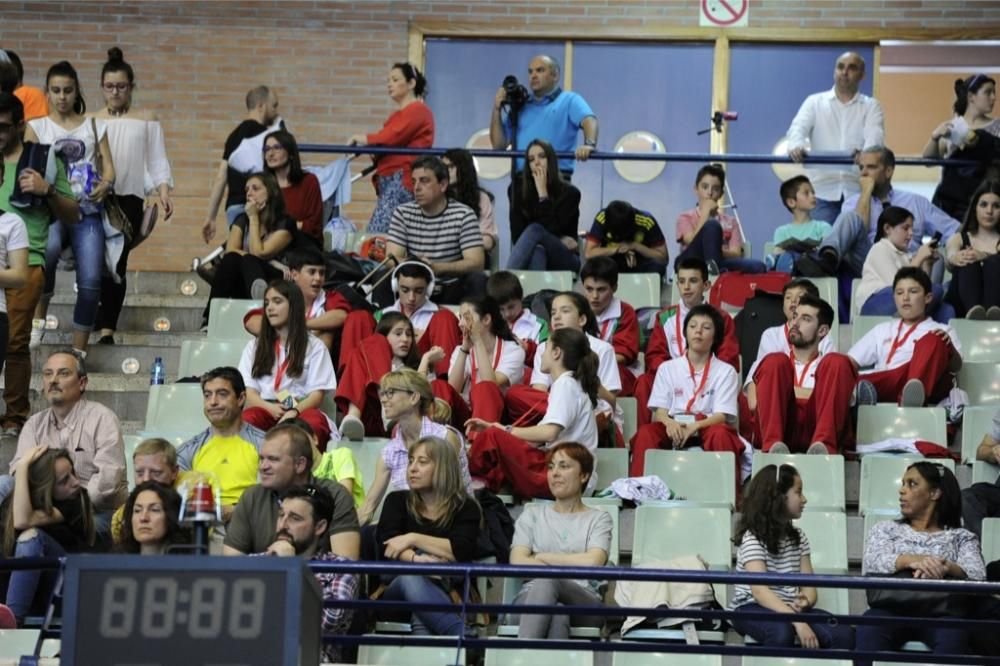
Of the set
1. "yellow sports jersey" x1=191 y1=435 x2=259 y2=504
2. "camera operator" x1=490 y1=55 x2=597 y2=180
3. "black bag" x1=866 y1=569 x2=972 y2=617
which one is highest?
"camera operator" x1=490 y1=55 x2=597 y2=180

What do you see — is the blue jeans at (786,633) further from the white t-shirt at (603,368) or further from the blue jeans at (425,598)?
the white t-shirt at (603,368)

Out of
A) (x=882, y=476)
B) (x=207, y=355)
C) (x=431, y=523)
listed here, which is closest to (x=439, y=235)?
(x=207, y=355)

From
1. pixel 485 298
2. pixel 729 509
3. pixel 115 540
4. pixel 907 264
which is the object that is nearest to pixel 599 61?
pixel 907 264

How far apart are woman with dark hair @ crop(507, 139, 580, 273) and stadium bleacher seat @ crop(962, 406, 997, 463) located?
2895 millimetres

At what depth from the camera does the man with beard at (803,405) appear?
8281 millimetres

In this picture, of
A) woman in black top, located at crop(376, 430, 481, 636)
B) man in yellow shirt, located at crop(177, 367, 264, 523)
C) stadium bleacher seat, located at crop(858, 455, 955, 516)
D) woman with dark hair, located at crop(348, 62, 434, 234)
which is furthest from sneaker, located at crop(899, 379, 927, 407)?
woman with dark hair, located at crop(348, 62, 434, 234)

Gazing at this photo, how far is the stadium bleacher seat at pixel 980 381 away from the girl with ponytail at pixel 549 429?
73.9 inches

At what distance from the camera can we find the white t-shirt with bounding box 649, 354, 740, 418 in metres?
8.49

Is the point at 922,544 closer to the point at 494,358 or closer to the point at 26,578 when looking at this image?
the point at 494,358

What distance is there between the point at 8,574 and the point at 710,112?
7.56 metres

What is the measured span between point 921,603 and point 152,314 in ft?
16.3

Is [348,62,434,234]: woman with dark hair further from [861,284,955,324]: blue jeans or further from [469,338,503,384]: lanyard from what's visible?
[861,284,955,324]: blue jeans

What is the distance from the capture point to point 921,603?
22.6 ft

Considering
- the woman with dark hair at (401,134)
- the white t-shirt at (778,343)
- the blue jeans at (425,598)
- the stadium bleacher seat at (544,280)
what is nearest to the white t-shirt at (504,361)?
the white t-shirt at (778,343)
